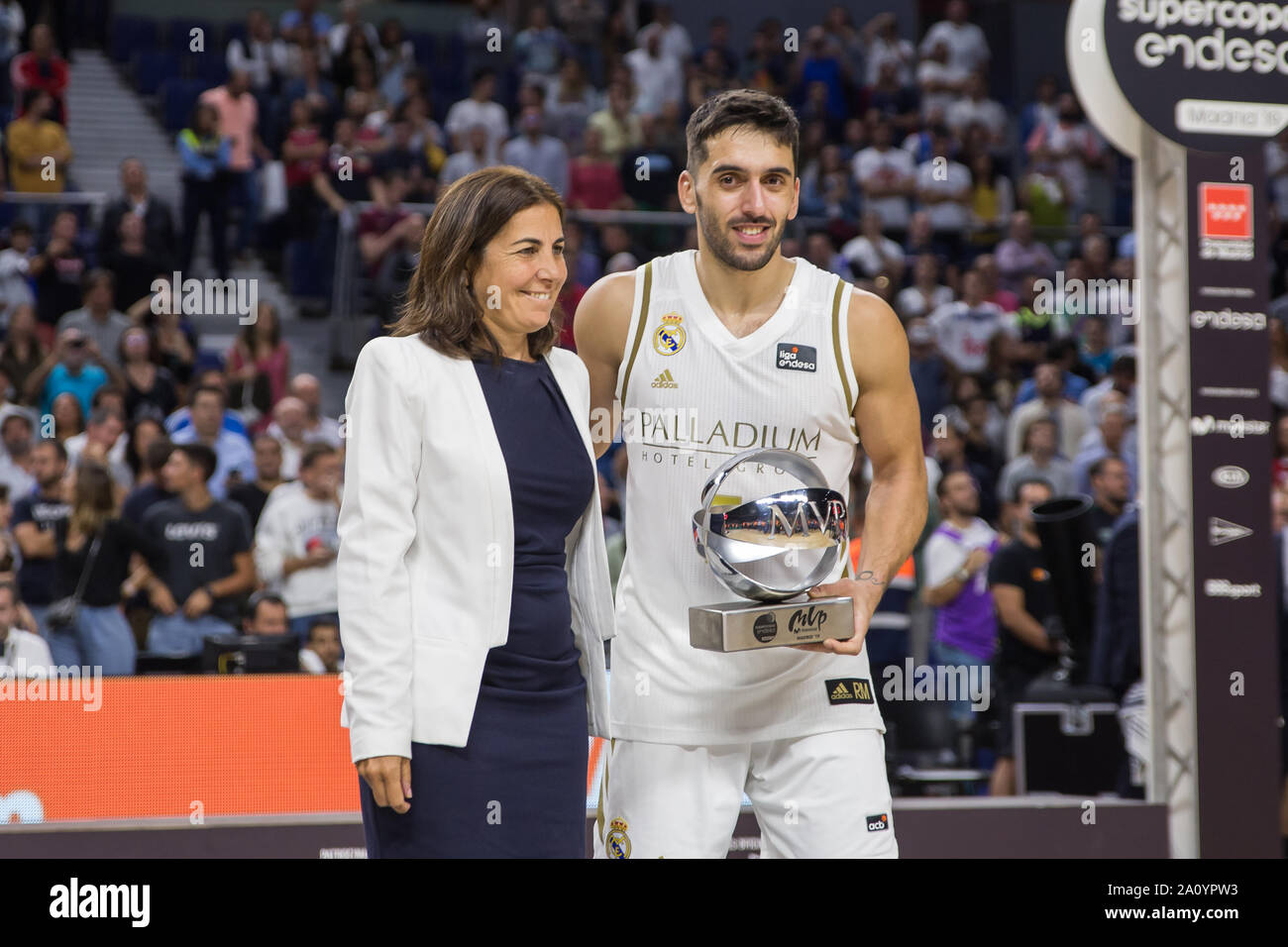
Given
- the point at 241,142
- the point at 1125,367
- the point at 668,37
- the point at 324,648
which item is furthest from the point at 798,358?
the point at 668,37

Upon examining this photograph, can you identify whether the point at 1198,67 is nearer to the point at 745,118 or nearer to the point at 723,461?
the point at 745,118

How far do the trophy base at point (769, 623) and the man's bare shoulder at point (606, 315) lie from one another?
0.68m

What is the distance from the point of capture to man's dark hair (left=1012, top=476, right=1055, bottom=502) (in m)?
8.36

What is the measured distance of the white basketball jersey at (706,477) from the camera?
332cm

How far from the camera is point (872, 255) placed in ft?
37.7

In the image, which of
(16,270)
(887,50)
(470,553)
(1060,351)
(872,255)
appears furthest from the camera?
(887,50)

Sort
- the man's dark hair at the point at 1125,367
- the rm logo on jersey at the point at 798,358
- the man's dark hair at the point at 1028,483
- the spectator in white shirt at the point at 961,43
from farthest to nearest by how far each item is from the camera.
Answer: the spectator in white shirt at the point at 961,43, the man's dark hair at the point at 1125,367, the man's dark hair at the point at 1028,483, the rm logo on jersey at the point at 798,358

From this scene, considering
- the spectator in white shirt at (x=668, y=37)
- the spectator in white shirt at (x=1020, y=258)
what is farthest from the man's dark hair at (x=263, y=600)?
the spectator in white shirt at (x=668, y=37)

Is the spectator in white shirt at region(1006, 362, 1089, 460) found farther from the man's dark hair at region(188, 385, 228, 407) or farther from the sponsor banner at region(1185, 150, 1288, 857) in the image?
the man's dark hair at region(188, 385, 228, 407)

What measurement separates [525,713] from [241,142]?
904cm

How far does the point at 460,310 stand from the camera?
9.71 ft

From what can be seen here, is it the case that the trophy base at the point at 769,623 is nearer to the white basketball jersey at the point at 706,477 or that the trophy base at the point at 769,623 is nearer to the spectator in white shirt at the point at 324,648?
the white basketball jersey at the point at 706,477

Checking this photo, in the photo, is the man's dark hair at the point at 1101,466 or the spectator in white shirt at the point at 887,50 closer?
the man's dark hair at the point at 1101,466

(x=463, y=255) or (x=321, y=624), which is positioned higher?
(x=463, y=255)
